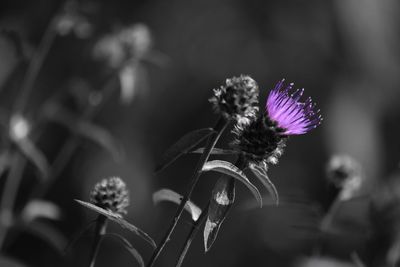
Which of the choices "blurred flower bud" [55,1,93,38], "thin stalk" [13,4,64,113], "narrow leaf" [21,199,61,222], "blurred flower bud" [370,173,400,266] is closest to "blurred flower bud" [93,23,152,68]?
"blurred flower bud" [55,1,93,38]

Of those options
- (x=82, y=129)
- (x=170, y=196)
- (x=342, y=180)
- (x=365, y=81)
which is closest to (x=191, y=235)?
(x=170, y=196)

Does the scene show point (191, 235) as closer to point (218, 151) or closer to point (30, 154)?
point (218, 151)

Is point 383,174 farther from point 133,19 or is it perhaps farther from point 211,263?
point 133,19

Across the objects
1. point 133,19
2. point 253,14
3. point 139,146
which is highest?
point 253,14

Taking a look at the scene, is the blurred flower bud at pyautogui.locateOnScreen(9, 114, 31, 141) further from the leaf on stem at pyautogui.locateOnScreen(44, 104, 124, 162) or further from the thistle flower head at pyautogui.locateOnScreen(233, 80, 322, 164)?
the thistle flower head at pyautogui.locateOnScreen(233, 80, 322, 164)

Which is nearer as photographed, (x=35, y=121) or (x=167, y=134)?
(x=35, y=121)

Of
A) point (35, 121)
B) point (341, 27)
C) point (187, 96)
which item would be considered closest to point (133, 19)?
point (187, 96)

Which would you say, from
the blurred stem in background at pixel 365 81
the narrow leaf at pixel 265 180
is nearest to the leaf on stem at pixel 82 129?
the narrow leaf at pixel 265 180
